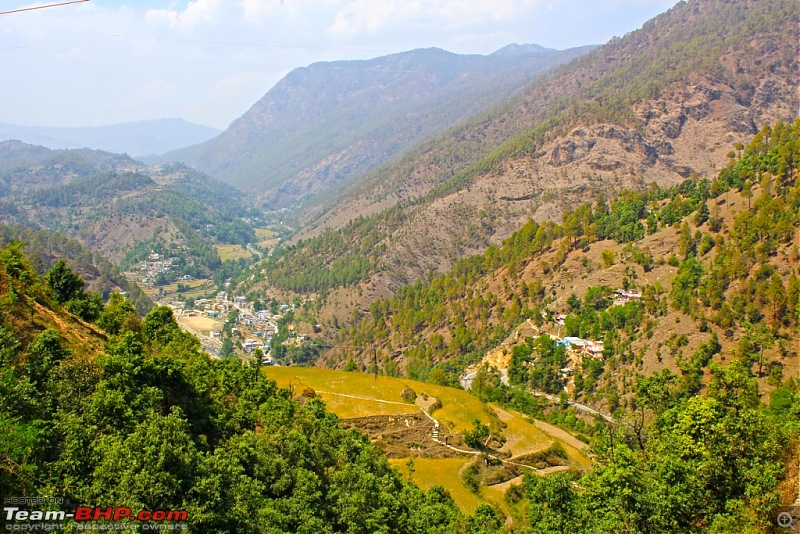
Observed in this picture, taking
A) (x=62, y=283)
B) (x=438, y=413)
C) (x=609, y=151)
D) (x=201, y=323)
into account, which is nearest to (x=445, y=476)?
(x=438, y=413)

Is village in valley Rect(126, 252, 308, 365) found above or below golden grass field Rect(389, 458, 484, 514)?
below

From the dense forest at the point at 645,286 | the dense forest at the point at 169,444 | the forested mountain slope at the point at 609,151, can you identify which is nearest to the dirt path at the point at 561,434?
the dense forest at the point at 645,286

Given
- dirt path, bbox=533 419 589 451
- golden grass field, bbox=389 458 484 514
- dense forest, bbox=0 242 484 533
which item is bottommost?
dirt path, bbox=533 419 589 451

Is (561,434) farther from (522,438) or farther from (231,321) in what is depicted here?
(231,321)

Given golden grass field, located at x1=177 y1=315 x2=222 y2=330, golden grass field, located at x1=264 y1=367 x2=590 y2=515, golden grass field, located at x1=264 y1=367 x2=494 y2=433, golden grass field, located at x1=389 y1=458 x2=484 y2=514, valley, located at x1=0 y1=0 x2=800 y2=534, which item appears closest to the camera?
valley, located at x1=0 y1=0 x2=800 y2=534

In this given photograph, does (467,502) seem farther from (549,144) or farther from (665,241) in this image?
(549,144)

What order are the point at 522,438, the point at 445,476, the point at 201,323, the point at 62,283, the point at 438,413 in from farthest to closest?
1. the point at 201,323
2. the point at 438,413
3. the point at 522,438
4. the point at 62,283
5. the point at 445,476

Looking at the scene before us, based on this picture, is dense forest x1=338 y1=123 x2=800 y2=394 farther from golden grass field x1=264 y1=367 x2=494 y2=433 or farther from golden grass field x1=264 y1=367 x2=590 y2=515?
golden grass field x1=264 y1=367 x2=494 y2=433

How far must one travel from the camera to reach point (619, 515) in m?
21.4

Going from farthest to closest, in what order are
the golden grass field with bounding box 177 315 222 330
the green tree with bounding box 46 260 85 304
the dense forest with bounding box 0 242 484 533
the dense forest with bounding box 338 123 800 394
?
the golden grass field with bounding box 177 315 222 330 < the dense forest with bounding box 338 123 800 394 < the green tree with bounding box 46 260 85 304 < the dense forest with bounding box 0 242 484 533

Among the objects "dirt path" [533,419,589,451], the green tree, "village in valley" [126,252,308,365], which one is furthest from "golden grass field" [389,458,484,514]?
"village in valley" [126,252,308,365]

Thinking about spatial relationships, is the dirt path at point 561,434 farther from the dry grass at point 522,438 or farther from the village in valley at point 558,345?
the village in valley at point 558,345

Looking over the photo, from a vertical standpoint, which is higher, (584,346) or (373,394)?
(373,394)

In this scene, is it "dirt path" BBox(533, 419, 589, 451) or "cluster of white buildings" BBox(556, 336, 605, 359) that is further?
"cluster of white buildings" BBox(556, 336, 605, 359)
